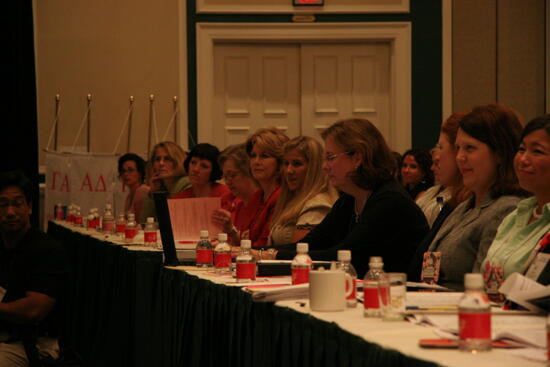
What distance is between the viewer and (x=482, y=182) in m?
2.66

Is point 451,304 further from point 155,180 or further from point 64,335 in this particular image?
point 155,180

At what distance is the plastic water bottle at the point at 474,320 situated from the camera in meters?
1.44

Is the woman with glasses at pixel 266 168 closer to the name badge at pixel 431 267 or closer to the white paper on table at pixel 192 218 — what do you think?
the white paper on table at pixel 192 218

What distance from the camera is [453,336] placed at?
Answer: 5.13ft

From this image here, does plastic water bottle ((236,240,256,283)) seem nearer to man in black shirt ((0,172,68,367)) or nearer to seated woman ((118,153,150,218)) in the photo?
man in black shirt ((0,172,68,367))

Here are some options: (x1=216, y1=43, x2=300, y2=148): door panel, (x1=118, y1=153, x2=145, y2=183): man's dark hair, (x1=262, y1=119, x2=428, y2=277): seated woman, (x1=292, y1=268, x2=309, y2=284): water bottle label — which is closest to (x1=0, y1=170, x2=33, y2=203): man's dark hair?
(x1=262, y1=119, x2=428, y2=277): seated woman

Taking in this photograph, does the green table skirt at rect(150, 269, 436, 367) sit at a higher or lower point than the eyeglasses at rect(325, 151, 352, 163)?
lower

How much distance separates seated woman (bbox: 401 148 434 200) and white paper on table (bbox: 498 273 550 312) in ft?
13.1

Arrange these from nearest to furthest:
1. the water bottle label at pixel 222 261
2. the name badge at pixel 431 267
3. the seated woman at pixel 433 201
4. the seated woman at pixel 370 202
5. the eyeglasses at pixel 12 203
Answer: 1. the name badge at pixel 431 267
2. the water bottle label at pixel 222 261
3. the seated woman at pixel 370 202
4. the eyeglasses at pixel 12 203
5. the seated woman at pixel 433 201

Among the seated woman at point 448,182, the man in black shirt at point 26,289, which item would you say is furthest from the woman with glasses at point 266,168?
the seated woman at point 448,182

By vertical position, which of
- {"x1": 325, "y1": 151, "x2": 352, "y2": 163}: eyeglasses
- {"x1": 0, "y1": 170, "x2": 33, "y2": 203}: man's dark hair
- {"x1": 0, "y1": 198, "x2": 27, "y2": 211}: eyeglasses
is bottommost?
{"x1": 0, "y1": 198, "x2": 27, "y2": 211}: eyeglasses

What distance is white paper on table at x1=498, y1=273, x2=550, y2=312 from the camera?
186cm

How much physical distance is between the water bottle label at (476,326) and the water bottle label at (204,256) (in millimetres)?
1809

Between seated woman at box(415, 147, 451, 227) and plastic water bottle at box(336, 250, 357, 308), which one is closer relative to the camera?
plastic water bottle at box(336, 250, 357, 308)
